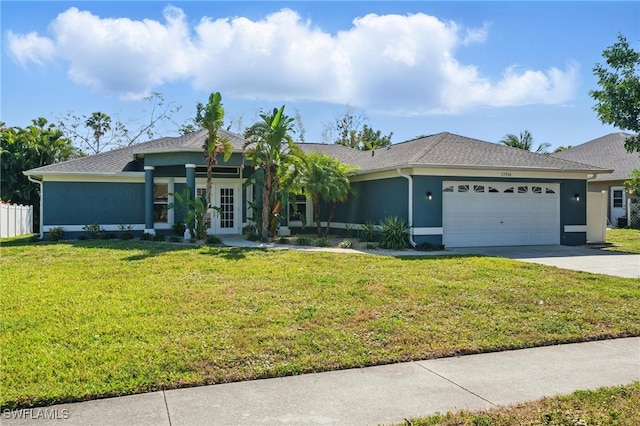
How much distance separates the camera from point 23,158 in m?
25.9

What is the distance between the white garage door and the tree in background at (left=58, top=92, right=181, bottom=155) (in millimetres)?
29430

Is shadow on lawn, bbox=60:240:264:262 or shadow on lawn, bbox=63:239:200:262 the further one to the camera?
shadow on lawn, bbox=63:239:200:262

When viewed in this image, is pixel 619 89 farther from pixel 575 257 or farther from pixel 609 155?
pixel 609 155

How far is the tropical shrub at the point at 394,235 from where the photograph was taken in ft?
49.0

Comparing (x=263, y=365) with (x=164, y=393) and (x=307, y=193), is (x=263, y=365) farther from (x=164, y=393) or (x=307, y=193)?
(x=307, y=193)

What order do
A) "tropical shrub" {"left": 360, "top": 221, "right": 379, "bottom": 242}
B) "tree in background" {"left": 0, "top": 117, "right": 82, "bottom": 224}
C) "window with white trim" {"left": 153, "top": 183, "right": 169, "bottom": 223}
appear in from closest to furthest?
"tropical shrub" {"left": 360, "top": 221, "right": 379, "bottom": 242} → "window with white trim" {"left": 153, "top": 183, "right": 169, "bottom": 223} → "tree in background" {"left": 0, "top": 117, "right": 82, "bottom": 224}

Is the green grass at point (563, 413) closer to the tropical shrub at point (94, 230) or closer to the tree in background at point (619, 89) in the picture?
the tree in background at point (619, 89)

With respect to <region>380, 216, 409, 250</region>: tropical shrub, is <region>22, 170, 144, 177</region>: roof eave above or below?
above

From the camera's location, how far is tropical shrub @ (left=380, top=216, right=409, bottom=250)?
49.0 feet

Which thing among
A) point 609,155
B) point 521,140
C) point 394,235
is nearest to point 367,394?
point 394,235

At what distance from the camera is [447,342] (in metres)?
5.77

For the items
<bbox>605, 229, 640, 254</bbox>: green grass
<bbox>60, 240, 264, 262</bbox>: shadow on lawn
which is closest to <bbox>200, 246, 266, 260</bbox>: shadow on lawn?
<bbox>60, 240, 264, 262</bbox>: shadow on lawn

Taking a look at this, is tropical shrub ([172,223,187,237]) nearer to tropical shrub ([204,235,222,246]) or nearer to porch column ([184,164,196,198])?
porch column ([184,164,196,198])

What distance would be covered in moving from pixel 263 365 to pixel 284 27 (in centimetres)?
1039
